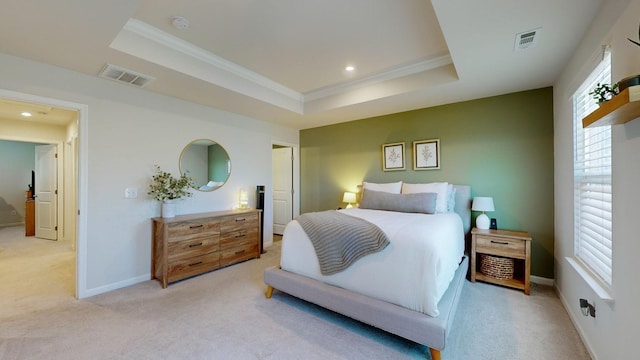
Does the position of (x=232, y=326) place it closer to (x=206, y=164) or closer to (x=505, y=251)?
(x=206, y=164)

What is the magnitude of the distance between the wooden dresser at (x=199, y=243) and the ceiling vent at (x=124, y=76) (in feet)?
5.37

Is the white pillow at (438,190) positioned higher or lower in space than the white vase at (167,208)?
higher

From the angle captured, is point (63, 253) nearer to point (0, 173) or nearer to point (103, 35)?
point (103, 35)

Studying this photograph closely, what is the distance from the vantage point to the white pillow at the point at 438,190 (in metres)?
3.40

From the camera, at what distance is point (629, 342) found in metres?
1.33

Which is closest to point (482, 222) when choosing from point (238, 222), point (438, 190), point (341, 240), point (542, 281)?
point (438, 190)

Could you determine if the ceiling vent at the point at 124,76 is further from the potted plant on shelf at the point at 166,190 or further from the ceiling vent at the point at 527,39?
the ceiling vent at the point at 527,39

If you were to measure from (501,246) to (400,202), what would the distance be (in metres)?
1.23

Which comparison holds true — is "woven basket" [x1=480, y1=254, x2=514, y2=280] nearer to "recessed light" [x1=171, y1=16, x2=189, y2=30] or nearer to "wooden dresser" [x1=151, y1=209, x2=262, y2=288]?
"wooden dresser" [x1=151, y1=209, x2=262, y2=288]

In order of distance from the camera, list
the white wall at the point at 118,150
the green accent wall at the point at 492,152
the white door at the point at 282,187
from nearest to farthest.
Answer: the white wall at the point at 118,150 → the green accent wall at the point at 492,152 → the white door at the point at 282,187

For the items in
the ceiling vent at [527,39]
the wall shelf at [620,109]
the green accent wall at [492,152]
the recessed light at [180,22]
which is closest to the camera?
the wall shelf at [620,109]

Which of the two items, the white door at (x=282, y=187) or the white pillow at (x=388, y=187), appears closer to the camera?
the white pillow at (x=388, y=187)

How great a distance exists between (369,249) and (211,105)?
3.18 m

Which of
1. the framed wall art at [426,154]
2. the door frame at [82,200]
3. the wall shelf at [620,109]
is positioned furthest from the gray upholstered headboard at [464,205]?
the door frame at [82,200]
